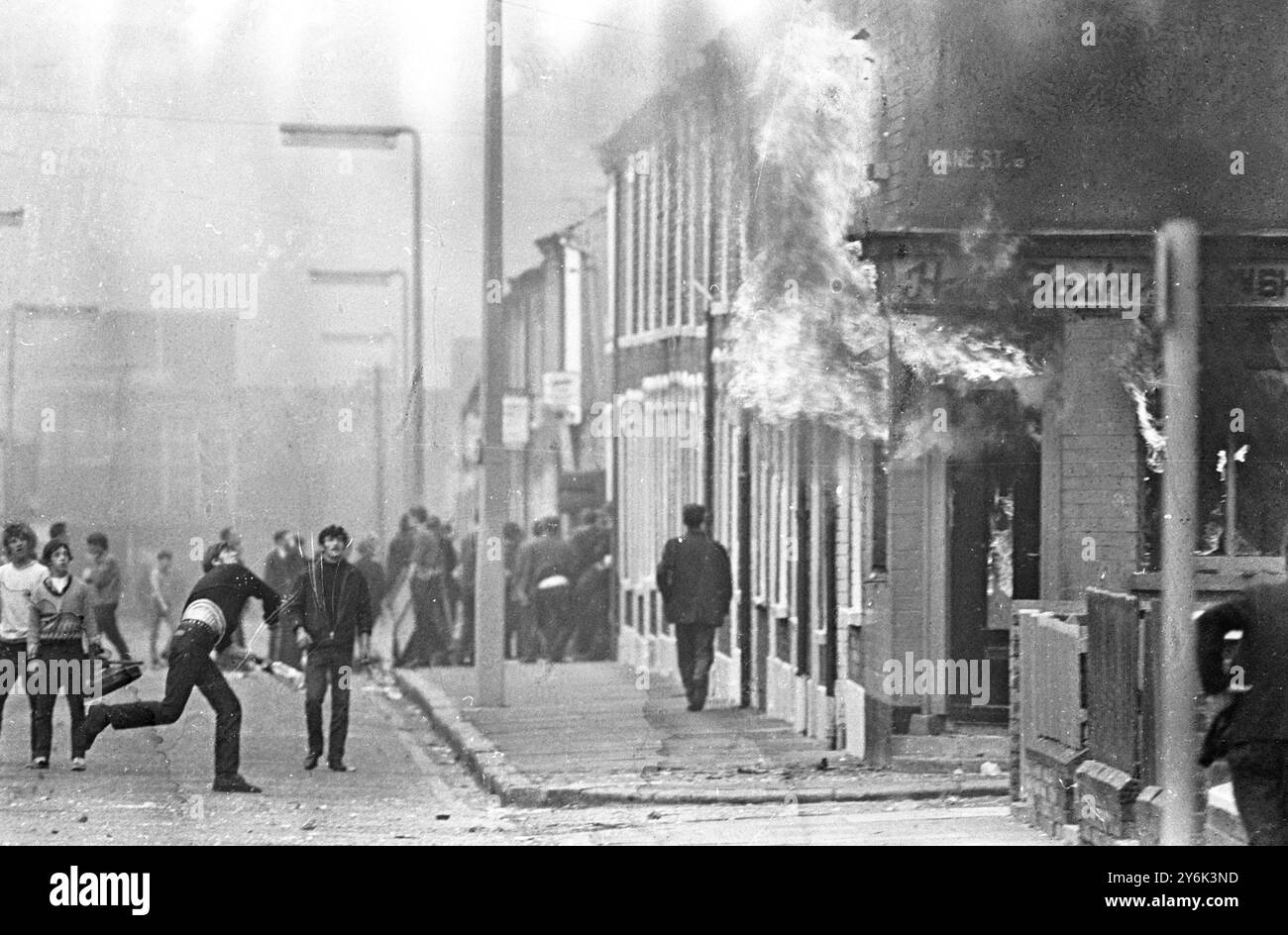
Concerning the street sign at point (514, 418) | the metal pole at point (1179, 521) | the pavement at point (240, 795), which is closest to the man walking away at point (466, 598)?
the street sign at point (514, 418)

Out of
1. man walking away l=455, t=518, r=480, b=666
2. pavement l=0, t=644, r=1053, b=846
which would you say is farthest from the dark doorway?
man walking away l=455, t=518, r=480, b=666

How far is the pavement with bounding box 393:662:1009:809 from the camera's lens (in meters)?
11.8

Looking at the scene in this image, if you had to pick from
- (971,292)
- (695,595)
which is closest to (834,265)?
(971,292)

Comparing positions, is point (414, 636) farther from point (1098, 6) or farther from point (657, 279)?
point (1098, 6)

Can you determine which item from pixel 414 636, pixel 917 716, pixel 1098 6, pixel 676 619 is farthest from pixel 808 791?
pixel 414 636

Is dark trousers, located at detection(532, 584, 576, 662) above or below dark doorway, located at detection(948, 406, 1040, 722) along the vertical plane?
below

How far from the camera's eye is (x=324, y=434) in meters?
12.3

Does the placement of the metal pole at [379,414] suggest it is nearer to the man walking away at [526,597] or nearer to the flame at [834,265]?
the flame at [834,265]

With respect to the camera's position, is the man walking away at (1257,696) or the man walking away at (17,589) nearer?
the man walking away at (1257,696)

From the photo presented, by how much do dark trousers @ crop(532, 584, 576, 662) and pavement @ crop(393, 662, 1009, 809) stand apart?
0.75 meters

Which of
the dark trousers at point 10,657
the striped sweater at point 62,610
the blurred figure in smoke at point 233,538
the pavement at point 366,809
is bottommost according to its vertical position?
the pavement at point 366,809

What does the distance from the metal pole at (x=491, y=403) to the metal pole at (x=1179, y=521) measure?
4999 mm

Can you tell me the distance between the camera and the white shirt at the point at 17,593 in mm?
12234

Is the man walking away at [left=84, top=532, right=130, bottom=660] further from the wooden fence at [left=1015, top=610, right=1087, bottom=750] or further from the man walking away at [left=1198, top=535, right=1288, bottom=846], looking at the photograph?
the man walking away at [left=1198, top=535, right=1288, bottom=846]
